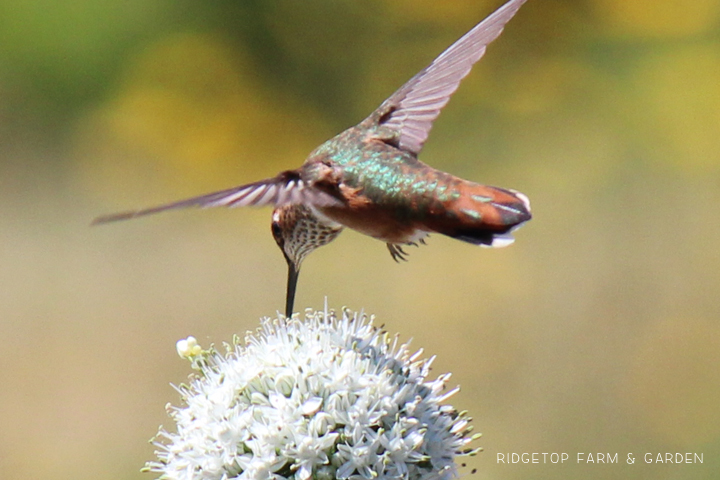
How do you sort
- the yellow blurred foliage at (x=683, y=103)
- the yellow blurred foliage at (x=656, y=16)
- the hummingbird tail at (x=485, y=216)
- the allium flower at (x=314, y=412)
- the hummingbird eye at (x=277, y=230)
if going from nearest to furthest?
the allium flower at (x=314, y=412) → the hummingbird tail at (x=485, y=216) → the hummingbird eye at (x=277, y=230) → the yellow blurred foliage at (x=683, y=103) → the yellow blurred foliage at (x=656, y=16)

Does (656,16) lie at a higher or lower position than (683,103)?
higher

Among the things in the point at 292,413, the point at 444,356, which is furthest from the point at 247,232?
the point at 292,413

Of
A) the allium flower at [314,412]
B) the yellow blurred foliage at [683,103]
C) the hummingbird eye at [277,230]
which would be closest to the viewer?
the allium flower at [314,412]

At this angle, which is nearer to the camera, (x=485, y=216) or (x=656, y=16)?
(x=485, y=216)

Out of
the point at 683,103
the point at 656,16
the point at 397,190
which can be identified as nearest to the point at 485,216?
the point at 397,190

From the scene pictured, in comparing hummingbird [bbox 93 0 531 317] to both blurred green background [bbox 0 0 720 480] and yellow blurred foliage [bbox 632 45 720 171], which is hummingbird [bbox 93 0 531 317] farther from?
yellow blurred foliage [bbox 632 45 720 171]

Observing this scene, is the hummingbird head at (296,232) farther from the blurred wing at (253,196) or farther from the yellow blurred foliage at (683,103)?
the yellow blurred foliage at (683,103)

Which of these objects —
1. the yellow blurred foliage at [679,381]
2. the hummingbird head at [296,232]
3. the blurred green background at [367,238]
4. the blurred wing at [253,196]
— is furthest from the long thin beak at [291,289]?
the yellow blurred foliage at [679,381]

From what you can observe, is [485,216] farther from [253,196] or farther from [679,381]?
[679,381]
